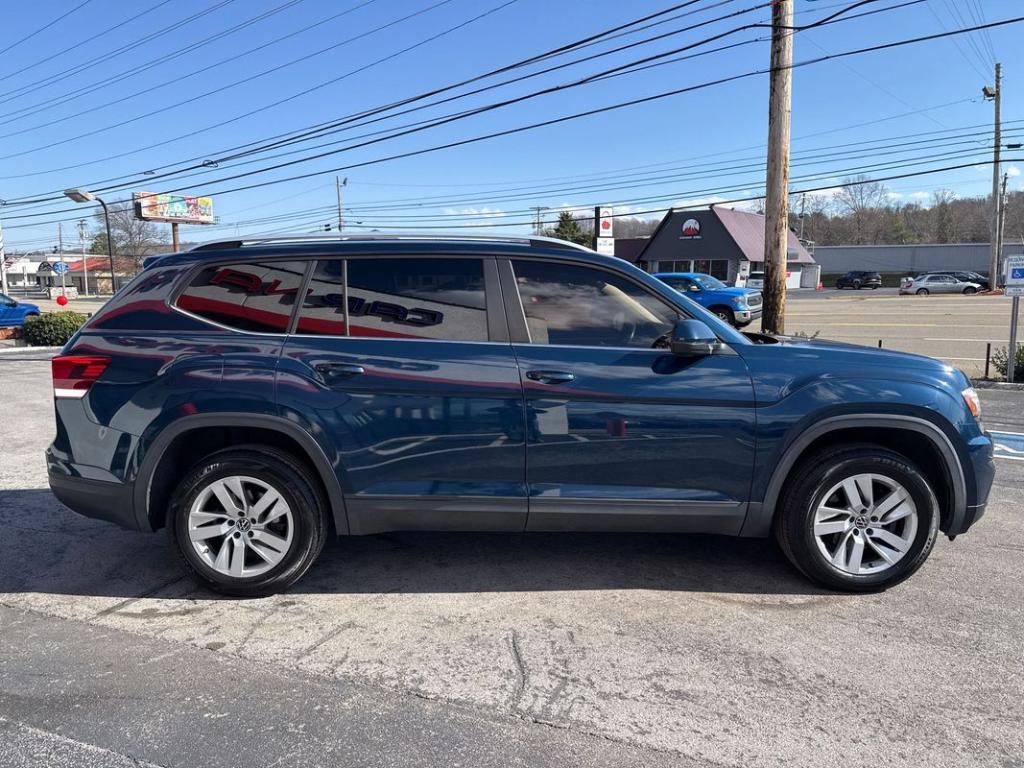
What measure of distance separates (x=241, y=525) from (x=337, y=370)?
957 millimetres

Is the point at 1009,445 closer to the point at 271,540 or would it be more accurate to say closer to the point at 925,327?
the point at 271,540

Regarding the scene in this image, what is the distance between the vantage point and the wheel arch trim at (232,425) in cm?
362

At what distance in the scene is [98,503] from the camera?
3.79 m

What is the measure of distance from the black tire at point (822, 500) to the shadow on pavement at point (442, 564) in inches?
7.8

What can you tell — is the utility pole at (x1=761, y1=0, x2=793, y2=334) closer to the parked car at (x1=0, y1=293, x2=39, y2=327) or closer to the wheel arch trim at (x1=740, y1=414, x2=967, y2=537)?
the wheel arch trim at (x1=740, y1=414, x2=967, y2=537)

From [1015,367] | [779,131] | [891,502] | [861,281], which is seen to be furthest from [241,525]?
[861,281]

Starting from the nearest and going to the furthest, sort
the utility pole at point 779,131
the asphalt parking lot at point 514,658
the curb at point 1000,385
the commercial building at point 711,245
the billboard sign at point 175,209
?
1. the asphalt parking lot at point 514,658
2. the utility pole at point 779,131
3. the curb at point 1000,385
4. the commercial building at point 711,245
5. the billboard sign at point 175,209

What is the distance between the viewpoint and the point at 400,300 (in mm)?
3764

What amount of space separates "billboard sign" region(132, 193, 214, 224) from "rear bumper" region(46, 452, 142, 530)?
175ft

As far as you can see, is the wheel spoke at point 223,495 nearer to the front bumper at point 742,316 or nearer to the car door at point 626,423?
the car door at point 626,423

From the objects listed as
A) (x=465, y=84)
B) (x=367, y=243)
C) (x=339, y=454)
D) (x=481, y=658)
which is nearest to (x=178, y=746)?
(x=481, y=658)

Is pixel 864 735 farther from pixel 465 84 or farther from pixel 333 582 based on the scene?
pixel 465 84

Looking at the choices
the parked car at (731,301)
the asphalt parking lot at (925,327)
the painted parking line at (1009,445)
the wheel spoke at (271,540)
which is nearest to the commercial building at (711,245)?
the asphalt parking lot at (925,327)

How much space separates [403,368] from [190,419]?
1.10 metres
